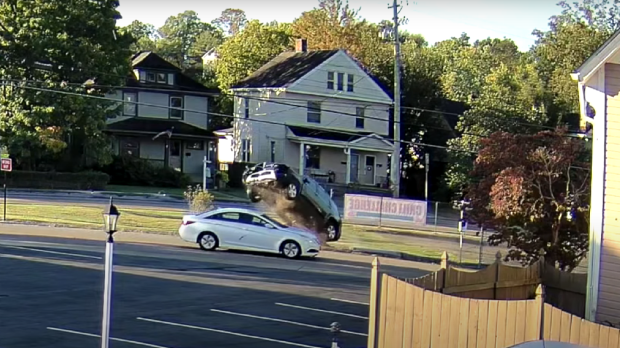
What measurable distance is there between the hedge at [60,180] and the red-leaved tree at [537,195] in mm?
38398

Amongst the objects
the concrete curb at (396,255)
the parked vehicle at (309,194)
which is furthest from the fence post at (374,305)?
the parked vehicle at (309,194)

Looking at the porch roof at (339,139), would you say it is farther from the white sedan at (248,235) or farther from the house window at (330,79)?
the white sedan at (248,235)

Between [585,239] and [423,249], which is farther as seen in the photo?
[423,249]

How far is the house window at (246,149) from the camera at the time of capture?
6397 cm

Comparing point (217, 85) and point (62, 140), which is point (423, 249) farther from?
point (217, 85)

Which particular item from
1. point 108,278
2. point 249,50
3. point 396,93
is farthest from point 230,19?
point 108,278

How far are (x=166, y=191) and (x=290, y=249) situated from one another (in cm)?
2744

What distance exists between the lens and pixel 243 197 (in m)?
55.2

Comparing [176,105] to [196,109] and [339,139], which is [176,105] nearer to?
[196,109]

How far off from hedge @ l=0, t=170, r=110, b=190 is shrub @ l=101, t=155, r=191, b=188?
5.10 metres

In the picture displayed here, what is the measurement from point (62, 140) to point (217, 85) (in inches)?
1165

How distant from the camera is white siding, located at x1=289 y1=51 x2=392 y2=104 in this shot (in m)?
61.9

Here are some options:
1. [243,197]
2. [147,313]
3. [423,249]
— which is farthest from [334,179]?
[147,313]

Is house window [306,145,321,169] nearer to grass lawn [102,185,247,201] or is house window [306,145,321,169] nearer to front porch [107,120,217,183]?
grass lawn [102,185,247,201]
